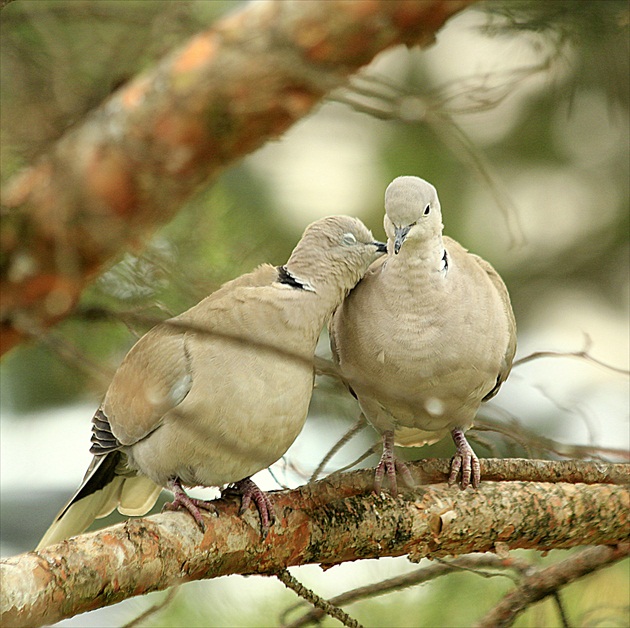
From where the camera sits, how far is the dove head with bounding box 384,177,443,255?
1764mm

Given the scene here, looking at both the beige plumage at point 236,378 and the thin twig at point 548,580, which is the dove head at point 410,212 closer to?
the beige plumage at point 236,378

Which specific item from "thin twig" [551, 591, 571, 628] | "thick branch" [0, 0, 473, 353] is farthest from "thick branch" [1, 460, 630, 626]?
"thick branch" [0, 0, 473, 353]

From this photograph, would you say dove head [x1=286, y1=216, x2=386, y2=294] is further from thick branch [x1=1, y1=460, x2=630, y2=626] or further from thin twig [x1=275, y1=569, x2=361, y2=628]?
thin twig [x1=275, y1=569, x2=361, y2=628]

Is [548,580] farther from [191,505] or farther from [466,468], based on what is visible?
[191,505]

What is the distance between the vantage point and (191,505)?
1677 mm

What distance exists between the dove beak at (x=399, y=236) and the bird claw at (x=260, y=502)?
0.54 meters

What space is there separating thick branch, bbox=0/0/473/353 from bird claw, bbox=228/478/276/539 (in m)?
0.63

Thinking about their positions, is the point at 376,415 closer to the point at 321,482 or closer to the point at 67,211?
the point at 321,482

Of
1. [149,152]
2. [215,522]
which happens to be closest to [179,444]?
[215,522]

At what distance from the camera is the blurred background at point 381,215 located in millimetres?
1278

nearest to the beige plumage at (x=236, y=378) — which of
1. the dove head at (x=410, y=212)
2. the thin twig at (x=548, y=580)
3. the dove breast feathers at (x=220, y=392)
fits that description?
the dove breast feathers at (x=220, y=392)

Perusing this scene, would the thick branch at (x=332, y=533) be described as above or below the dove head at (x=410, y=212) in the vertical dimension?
below

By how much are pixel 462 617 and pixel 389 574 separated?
271mm

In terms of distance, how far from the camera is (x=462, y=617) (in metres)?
2.35
